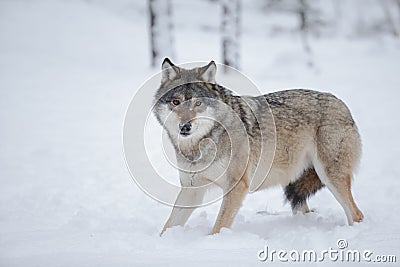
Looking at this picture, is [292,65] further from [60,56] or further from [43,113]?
[43,113]

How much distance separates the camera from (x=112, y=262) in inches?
128

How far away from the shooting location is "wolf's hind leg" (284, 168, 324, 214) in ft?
15.8

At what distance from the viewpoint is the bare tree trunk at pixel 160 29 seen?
41.1 ft

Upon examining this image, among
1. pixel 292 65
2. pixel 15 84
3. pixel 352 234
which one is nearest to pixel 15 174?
pixel 352 234

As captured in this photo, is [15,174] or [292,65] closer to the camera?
[15,174]

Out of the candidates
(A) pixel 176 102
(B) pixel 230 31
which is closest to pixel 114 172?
(A) pixel 176 102

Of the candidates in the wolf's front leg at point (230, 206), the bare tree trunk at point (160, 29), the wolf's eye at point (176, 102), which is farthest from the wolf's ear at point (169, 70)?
the bare tree trunk at point (160, 29)

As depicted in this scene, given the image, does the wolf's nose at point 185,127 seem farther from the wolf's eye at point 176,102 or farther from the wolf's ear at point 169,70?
the wolf's ear at point 169,70

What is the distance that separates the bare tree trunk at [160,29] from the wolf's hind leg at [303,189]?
8513mm

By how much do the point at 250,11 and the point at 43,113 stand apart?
28.7 m

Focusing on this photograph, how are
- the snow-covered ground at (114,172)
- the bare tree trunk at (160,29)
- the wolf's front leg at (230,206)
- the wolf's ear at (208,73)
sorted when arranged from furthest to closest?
the bare tree trunk at (160,29), the wolf's ear at (208,73), the wolf's front leg at (230,206), the snow-covered ground at (114,172)

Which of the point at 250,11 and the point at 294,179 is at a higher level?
the point at 250,11

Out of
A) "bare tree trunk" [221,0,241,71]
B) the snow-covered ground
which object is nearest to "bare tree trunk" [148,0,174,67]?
the snow-covered ground

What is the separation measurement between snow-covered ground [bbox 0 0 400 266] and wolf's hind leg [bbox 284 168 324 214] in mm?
208
